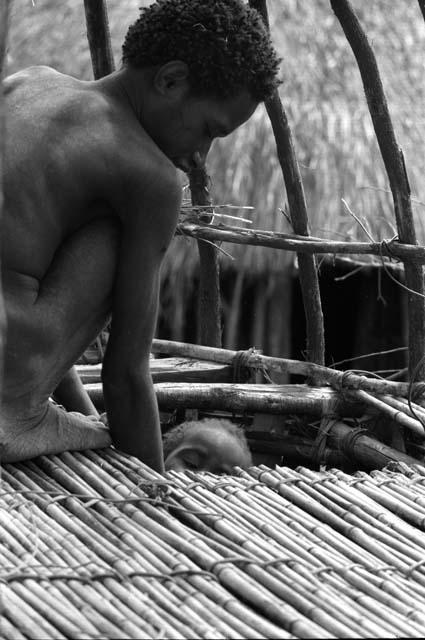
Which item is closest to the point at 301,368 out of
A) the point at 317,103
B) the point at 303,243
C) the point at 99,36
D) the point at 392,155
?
the point at 303,243

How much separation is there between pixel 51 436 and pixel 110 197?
1.56ft

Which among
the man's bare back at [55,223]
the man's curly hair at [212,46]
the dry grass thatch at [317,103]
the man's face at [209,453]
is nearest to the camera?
the man's bare back at [55,223]

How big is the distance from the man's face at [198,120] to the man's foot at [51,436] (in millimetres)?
570

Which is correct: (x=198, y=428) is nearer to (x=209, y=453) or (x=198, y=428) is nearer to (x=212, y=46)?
(x=209, y=453)

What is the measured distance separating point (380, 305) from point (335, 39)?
4.87ft

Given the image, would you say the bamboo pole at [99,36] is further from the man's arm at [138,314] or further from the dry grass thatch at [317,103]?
the dry grass thatch at [317,103]

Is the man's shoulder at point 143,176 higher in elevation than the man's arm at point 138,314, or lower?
higher

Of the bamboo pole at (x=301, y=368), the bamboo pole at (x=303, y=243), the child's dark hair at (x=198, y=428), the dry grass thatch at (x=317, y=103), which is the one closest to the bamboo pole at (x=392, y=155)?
the bamboo pole at (x=303, y=243)

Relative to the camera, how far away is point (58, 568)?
1.64m

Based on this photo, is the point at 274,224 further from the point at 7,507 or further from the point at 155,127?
the point at 7,507

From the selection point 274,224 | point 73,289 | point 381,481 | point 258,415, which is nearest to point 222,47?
point 73,289

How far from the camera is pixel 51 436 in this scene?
7.21 ft

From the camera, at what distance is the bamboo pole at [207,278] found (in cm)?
362

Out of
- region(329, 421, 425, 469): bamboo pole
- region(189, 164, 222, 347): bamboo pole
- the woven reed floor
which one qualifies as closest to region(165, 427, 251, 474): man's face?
region(329, 421, 425, 469): bamboo pole
